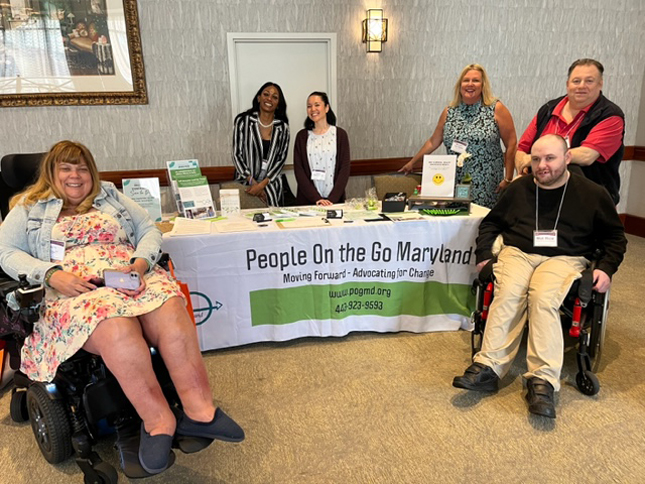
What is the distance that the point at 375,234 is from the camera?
271 centimetres

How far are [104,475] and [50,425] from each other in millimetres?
306

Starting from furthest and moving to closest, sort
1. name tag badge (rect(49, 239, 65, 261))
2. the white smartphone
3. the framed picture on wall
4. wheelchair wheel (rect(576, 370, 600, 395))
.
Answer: the framed picture on wall < wheelchair wheel (rect(576, 370, 600, 395)) < name tag badge (rect(49, 239, 65, 261)) < the white smartphone

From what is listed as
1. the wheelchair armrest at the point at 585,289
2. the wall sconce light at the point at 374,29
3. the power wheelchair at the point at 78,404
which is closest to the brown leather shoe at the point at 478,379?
the wheelchair armrest at the point at 585,289

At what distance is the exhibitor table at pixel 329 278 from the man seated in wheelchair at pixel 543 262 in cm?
39

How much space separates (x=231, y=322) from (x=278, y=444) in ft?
2.97

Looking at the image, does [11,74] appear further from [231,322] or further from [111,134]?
[231,322]

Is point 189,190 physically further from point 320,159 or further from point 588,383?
point 588,383

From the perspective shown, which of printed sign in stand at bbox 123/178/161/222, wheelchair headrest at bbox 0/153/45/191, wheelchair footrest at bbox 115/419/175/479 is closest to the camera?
wheelchair footrest at bbox 115/419/175/479

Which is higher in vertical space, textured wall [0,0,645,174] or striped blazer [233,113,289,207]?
textured wall [0,0,645,174]

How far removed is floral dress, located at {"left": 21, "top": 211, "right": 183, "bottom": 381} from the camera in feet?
5.50

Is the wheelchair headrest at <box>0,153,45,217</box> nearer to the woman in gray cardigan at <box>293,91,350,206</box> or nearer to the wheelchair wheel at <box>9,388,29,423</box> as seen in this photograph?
the wheelchair wheel at <box>9,388,29,423</box>

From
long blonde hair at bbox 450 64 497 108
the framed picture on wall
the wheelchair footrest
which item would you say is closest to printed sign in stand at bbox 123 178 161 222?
the wheelchair footrest

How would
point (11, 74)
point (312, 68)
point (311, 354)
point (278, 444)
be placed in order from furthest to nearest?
point (312, 68) → point (11, 74) → point (311, 354) → point (278, 444)

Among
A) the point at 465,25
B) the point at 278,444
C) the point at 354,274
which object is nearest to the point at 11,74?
the point at 354,274
